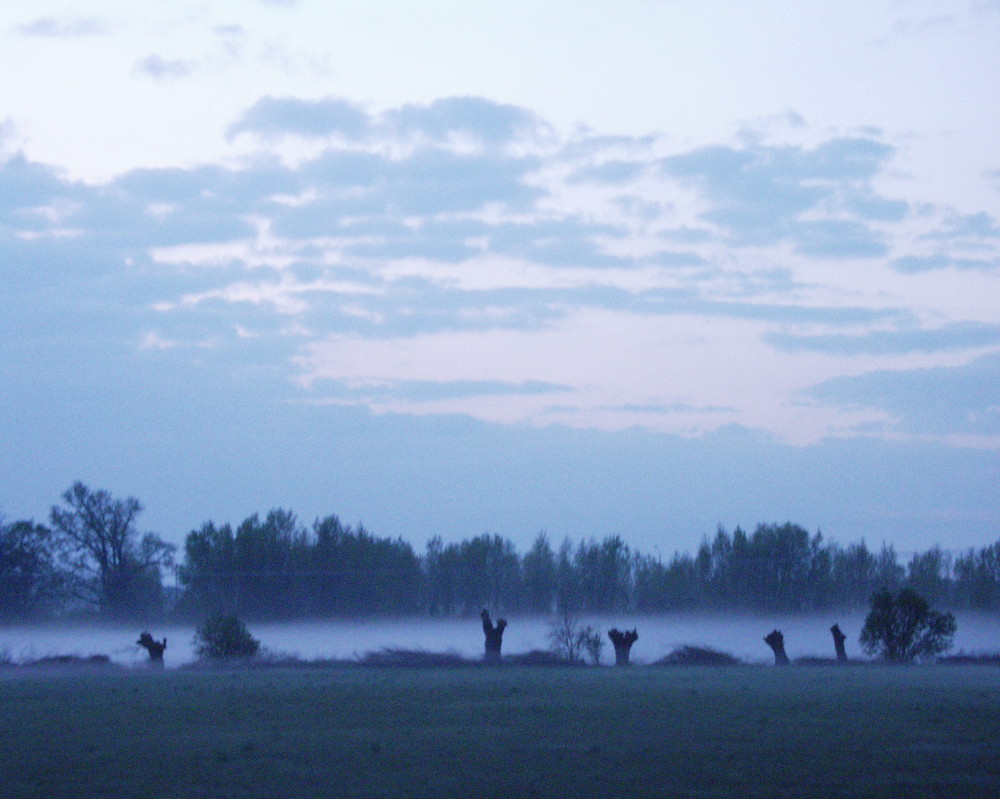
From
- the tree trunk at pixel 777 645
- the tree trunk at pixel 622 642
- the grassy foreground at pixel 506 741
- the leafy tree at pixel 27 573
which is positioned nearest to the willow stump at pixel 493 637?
the tree trunk at pixel 622 642

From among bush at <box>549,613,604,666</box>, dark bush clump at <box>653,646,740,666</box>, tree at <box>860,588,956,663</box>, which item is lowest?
dark bush clump at <box>653,646,740,666</box>

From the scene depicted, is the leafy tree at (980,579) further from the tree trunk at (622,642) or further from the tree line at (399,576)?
the tree trunk at (622,642)

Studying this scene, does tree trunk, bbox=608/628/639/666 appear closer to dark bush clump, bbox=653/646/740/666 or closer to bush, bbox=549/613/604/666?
dark bush clump, bbox=653/646/740/666

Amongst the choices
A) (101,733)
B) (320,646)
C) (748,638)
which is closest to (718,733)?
(101,733)

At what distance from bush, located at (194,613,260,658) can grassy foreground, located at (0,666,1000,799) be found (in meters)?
16.0

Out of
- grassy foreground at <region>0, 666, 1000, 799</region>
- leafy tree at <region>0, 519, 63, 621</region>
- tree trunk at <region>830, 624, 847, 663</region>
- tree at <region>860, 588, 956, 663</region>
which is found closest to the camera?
grassy foreground at <region>0, 666, 1000, 799</region>

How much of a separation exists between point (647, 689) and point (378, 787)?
12.0m

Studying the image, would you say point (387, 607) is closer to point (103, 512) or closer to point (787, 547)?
point (103, 512)

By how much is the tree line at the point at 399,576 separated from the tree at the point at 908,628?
20.8 meters

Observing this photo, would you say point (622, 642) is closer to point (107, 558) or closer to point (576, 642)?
point (576, 642)

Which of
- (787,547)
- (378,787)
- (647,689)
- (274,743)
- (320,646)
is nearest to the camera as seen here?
(378,787)

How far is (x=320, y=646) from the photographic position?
4862 cm

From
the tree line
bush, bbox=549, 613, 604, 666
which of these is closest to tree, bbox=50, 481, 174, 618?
the tree line

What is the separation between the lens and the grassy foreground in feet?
32.3
